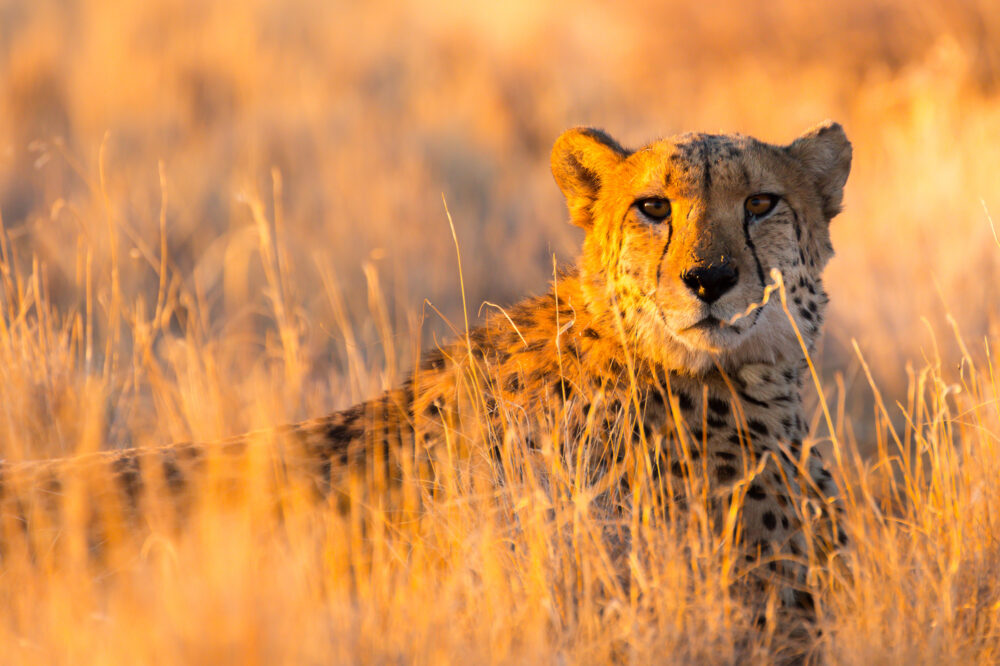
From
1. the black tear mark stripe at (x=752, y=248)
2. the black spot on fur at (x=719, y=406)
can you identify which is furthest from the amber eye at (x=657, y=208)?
the black spot on fur at (x=719, y=406)

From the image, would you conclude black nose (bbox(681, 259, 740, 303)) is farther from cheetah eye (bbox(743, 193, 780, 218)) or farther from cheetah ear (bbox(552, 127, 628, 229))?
cheetah ear (bbox(552, 127, 628, 229))

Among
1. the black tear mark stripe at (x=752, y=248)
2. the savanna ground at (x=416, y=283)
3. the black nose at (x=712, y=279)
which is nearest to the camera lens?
the savanna ground at (x=416, y=283)

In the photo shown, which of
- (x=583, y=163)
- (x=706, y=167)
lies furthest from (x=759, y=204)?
(x=583, y=163)

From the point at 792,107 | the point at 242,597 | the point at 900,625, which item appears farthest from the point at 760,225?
the point at 792,107

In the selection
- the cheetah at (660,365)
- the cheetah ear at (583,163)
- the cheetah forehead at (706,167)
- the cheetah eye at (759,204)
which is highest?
the cheetah ear at (583,163)

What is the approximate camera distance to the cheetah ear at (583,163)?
109 inches

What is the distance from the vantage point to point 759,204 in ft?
8.50

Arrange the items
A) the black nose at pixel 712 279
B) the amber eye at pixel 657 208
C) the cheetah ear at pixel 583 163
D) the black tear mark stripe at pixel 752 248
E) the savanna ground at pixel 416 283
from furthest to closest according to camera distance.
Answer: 1. the cheetah ear at pixel 583 163
2. the amber eye at pixel 657 208
3. the black tear mark stripe at pixel 752 248
4. the black nose at pixel 712 279
5. the savanna ground at pixel 416 283

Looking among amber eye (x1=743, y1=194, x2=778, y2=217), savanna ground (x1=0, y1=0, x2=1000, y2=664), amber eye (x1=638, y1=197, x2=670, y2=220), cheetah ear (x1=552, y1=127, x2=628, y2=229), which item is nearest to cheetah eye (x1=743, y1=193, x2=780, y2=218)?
amber eye (x1=743, y1=194, x2=778, y2=217)

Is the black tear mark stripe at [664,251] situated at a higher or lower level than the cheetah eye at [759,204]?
lower

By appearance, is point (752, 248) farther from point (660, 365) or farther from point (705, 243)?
point (660, 365)

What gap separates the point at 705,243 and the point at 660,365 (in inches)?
12.2

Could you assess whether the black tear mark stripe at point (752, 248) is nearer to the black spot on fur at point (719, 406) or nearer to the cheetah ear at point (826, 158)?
the black spot on fur at point (719, 406)

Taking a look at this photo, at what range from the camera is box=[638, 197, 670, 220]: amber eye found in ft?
8.45
